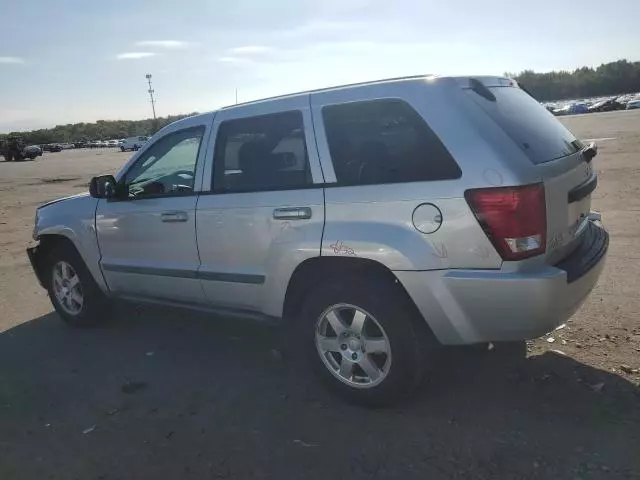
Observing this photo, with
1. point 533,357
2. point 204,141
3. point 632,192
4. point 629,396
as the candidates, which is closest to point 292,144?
point 204,141

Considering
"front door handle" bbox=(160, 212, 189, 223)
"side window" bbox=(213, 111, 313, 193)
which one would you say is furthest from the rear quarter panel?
"front door handle" bbox=(160, 212, 189, 223)

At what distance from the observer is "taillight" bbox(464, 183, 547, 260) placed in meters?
2.92

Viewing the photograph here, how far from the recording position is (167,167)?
15.1 feet

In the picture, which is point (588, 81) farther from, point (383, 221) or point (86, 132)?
point (383, 221)

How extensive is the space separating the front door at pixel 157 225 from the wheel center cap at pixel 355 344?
137cm

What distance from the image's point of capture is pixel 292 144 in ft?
12.3

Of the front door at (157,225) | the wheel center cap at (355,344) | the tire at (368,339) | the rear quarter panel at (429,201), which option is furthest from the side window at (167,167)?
the wheel center cap at (355,344)

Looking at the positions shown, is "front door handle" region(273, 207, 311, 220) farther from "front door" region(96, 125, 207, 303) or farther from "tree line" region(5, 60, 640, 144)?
"tree line" region(5, 60, 640, 144)

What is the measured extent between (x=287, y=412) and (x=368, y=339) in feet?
2.35

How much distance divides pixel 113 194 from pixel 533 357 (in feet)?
11.6

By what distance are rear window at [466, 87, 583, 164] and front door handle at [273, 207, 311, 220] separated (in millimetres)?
1200

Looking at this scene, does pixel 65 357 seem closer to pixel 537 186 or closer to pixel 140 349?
pixel 140 349

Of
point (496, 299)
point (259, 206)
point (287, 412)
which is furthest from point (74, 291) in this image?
point (496, 299)

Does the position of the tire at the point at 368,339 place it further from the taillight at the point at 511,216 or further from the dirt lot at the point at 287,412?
the taillight at the point at 511,216
